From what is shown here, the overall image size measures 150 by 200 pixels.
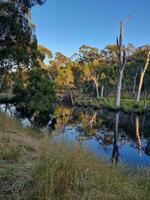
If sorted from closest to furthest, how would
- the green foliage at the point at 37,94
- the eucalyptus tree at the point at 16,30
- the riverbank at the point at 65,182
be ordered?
the riverbank at the point at 65,182, the eucalyptus tree at the point at 16,30, the green foliage at the point at 37,94

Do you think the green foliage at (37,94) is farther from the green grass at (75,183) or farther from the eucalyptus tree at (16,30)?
the green grass at (75,183)

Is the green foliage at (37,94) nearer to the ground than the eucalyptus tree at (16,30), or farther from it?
nearer to the ground

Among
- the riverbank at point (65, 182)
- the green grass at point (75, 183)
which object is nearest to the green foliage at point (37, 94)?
the riverbank at point (65, 182)

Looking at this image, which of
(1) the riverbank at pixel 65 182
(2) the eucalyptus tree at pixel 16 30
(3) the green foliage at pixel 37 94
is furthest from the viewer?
(3) the green foliage at pixel 37 94

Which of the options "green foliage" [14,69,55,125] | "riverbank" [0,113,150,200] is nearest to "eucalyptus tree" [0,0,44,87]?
"green foliage" [14,69,55,125]

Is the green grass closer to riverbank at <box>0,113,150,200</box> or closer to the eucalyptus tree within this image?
riverbank at <box>0,113,150,200</box>

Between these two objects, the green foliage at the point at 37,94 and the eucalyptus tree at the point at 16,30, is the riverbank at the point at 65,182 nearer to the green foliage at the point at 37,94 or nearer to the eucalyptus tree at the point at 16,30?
the eucalyptus tree at the point at 16,30

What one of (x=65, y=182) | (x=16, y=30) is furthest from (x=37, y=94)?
(x=65, y=182)

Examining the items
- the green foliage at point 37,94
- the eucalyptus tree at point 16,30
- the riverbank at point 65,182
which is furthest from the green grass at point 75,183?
the green foliage at point 37,94

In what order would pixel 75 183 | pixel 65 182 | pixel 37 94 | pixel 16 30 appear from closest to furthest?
pixel 65 182, pixel 75 183, pixel 16 30, pixel 37 94

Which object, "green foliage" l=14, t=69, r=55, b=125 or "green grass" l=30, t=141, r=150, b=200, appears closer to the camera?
"green grass" l=30, t=141, r=150, b=200

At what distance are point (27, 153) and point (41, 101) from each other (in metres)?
28.1

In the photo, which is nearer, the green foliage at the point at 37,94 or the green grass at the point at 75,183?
the green grass at the point at 75,183

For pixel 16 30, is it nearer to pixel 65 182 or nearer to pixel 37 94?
pixel 37 94
